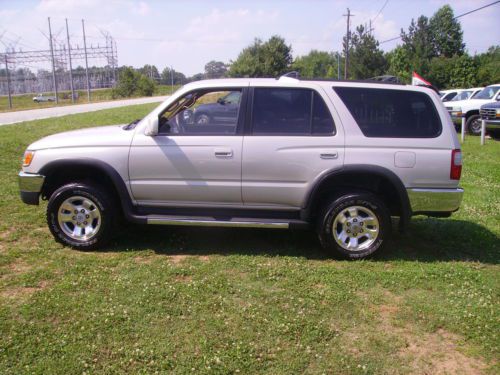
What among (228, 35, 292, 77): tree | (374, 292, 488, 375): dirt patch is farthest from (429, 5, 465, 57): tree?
(374, 292, 488, 375): dirt patch

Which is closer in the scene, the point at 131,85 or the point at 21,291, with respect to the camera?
the point at 21,291

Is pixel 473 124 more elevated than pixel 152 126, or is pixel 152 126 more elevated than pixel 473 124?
pixel 152 126

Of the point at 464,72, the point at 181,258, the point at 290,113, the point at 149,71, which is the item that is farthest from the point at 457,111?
the point at 149,71

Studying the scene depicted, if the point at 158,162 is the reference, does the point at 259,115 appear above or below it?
above

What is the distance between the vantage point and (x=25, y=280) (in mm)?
4203

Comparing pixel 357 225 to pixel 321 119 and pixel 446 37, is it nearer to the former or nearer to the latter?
pixel 321 119

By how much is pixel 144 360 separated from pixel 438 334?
2175 mm

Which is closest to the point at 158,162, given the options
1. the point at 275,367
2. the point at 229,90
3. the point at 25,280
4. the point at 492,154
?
the point at 229,90

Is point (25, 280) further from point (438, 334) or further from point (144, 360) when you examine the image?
point (438, 334)

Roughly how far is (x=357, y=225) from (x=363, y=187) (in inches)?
16.1

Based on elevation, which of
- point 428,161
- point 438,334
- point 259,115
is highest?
point 259,115

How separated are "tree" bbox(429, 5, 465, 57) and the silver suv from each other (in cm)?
5417

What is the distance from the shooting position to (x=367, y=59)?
159 feet

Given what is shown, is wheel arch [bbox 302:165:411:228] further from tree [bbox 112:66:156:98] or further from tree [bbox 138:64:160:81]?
tree [bbox 138:64:160:81]
